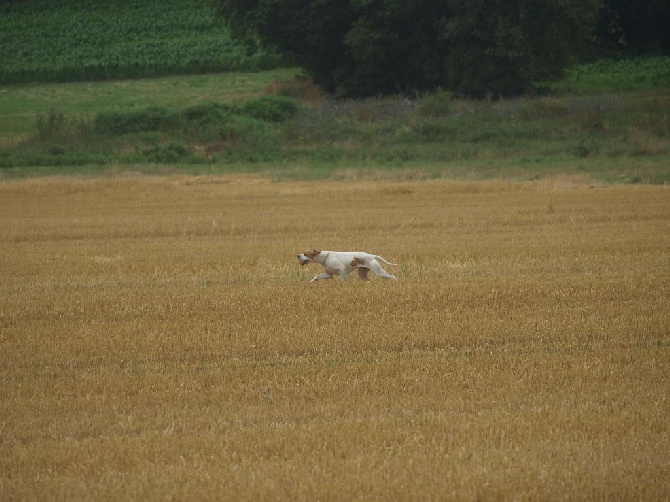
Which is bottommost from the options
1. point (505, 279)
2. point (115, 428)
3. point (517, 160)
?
point (517, 160)

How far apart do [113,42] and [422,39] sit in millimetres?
32658

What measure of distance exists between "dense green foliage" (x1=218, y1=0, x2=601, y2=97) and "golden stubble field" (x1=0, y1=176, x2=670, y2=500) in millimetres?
30485

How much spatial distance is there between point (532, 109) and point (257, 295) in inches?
1410

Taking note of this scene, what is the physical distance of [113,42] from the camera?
77.9 meters

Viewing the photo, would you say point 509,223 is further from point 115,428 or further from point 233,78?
point 233,78

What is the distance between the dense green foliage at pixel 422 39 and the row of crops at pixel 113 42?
9.38m

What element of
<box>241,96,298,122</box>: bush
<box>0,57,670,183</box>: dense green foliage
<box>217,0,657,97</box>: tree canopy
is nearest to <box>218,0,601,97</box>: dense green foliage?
<box>217,0,657,97</box>: tree canopy

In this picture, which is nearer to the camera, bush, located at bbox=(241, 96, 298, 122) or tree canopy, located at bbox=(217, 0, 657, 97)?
tree canopy, located at bbox=(217, 0, 657, 97)

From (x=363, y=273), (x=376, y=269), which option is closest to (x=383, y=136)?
(x=363, y=273)

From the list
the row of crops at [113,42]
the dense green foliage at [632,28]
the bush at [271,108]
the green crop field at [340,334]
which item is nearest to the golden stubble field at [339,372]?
the green crop field at [340,334]

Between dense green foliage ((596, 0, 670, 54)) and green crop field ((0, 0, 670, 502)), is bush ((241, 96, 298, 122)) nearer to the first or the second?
green crop field ((0, 0, 670, 502))

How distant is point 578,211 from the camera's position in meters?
26.5

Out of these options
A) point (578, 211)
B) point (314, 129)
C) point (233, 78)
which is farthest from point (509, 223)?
point (233, 78)

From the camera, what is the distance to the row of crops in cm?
7100
